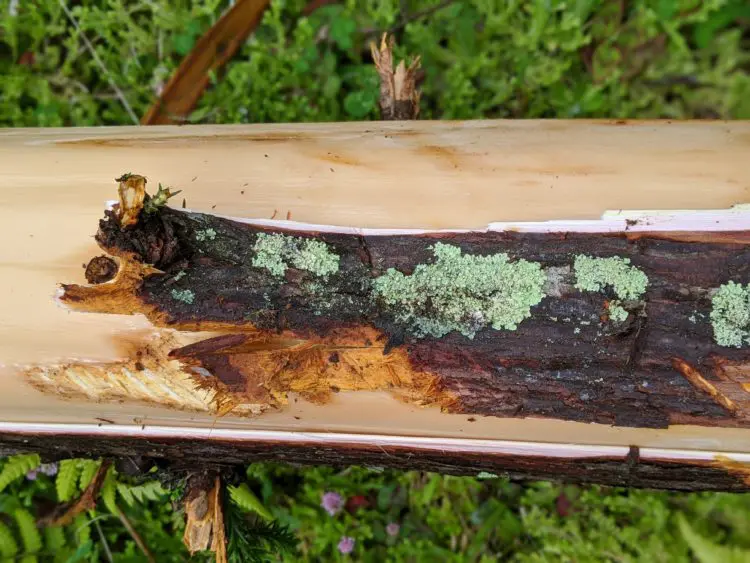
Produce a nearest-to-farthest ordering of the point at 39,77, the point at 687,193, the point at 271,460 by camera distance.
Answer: the point at 687,193 → the point at 271,460 → the point at 39,77

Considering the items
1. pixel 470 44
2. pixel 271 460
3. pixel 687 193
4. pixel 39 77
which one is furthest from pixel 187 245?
pixel 39 77

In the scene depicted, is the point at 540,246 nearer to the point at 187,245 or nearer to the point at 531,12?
the point at 187,245

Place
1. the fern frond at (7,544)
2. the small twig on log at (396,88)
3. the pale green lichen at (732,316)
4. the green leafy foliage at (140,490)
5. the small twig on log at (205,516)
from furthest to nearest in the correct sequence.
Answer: the fern frond at (7,544)
the green leafy foliage at (140,490)
the small twig on log at (396,88)
the small twig on log at (205,516)
the pale green lichen at (732,316)

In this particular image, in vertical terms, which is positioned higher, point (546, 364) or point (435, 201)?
point (435, 201)

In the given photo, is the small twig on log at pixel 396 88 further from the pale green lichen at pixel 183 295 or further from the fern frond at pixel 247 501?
the fern frond at pixel 247 501

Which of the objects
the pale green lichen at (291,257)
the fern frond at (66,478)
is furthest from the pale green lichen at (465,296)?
the fern frond at (66,478)

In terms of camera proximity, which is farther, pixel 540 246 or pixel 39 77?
pixel 39 77
